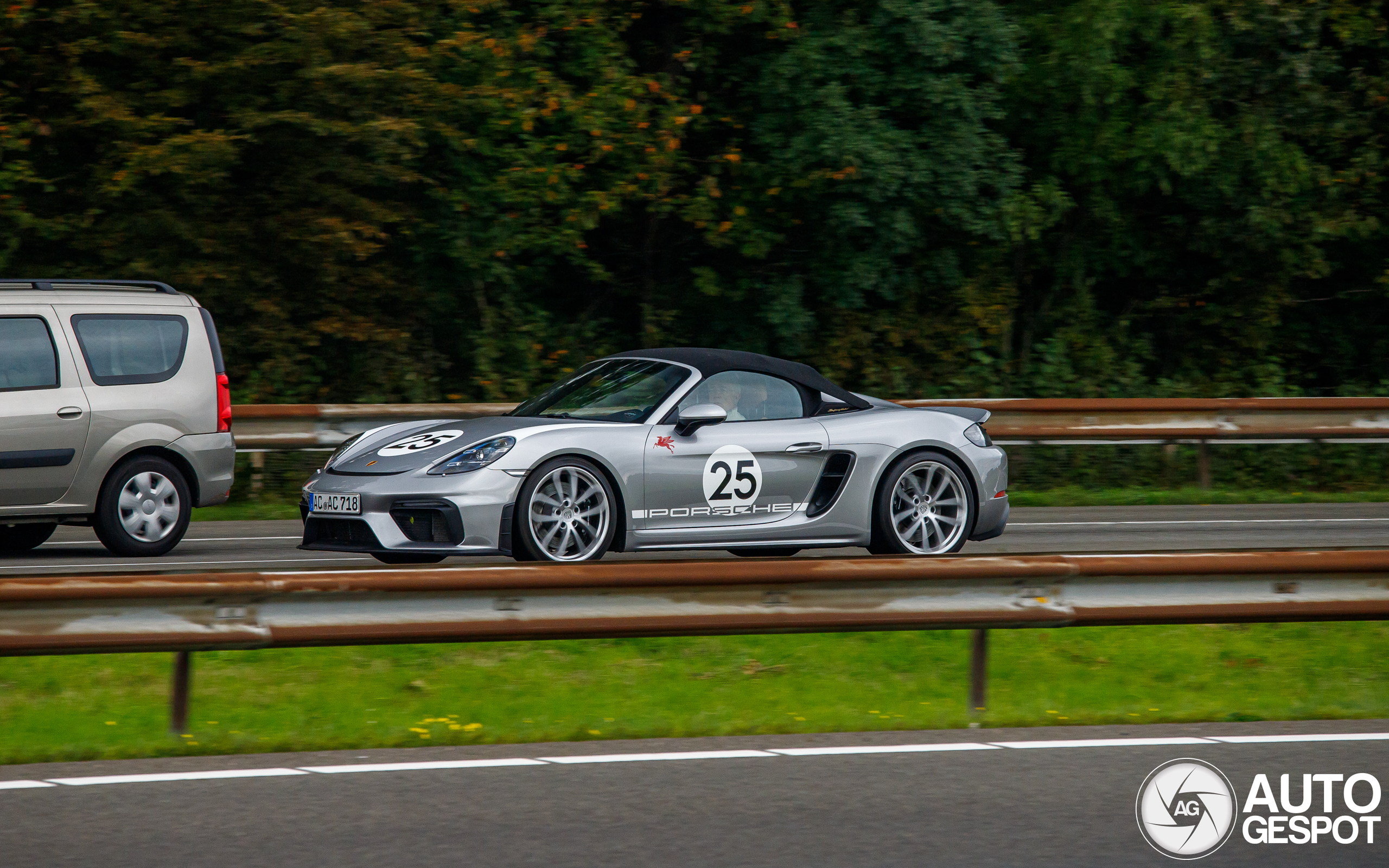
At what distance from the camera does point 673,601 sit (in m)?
6.69

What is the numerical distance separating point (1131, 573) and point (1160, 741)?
2.55ft

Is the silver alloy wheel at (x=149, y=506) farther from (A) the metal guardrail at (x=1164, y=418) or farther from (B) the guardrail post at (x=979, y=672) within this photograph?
(B) the guardrail post at (x=979, y=672)

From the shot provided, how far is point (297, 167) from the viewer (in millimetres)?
17406

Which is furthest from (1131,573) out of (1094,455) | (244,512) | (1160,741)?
(1094,455)

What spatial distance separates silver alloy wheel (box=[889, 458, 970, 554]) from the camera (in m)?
10.4

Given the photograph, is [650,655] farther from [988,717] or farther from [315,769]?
[315,769]

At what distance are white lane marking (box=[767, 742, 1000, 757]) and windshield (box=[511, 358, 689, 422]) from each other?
12.4 ft

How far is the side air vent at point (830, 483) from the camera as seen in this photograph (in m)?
10.2

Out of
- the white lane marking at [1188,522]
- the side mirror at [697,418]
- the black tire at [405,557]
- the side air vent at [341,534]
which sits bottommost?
the white lane marking at [1188,522]

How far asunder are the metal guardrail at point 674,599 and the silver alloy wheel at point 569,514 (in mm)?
2628

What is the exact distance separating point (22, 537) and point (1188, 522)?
8.91 metres

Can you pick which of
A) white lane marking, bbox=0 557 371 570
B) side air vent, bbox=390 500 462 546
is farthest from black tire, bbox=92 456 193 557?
side air vent, bbox=390 500 462 546

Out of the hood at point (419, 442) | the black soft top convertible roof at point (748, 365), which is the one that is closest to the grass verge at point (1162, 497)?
the black soft top convertible roof at point (748, 365)

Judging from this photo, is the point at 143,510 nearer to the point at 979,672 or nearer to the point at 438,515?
the point at 438,515
